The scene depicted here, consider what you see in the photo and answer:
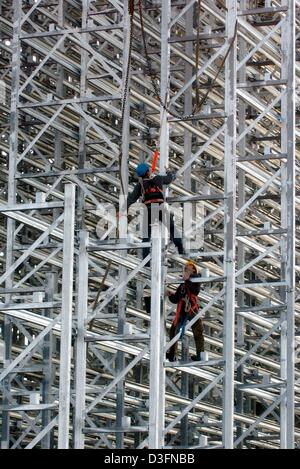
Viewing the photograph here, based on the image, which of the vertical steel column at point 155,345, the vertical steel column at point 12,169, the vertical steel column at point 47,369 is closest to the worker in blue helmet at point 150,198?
the vertical steel column at point 12,169

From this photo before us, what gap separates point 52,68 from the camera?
3994 cm

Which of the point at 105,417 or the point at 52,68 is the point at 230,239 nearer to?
the point at 105,417

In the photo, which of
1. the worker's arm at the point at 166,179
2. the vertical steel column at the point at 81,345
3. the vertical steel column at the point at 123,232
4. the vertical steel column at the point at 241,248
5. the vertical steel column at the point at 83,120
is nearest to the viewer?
the vertical steel column at the point at 81,345

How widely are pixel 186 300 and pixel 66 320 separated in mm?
6009

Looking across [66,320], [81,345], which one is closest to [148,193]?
[81,345]

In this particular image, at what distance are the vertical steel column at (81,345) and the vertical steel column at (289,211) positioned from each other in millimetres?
5163

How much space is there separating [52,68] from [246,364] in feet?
24.5

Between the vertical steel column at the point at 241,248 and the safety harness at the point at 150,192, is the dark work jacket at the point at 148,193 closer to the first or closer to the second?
the safety harness at the point at 150,192

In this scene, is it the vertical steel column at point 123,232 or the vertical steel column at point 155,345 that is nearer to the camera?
the vertical steel column at point 155,345

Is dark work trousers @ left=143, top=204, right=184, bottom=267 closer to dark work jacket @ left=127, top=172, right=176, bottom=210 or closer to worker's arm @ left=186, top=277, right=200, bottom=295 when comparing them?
dark work jacket @ left=127, top=172, right=176, bottom=210

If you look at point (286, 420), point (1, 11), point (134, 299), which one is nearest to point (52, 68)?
point (1, 11)

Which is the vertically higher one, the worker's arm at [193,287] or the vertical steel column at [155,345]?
the worker's arm at [193,287]

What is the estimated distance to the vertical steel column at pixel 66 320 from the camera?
1045 inches
